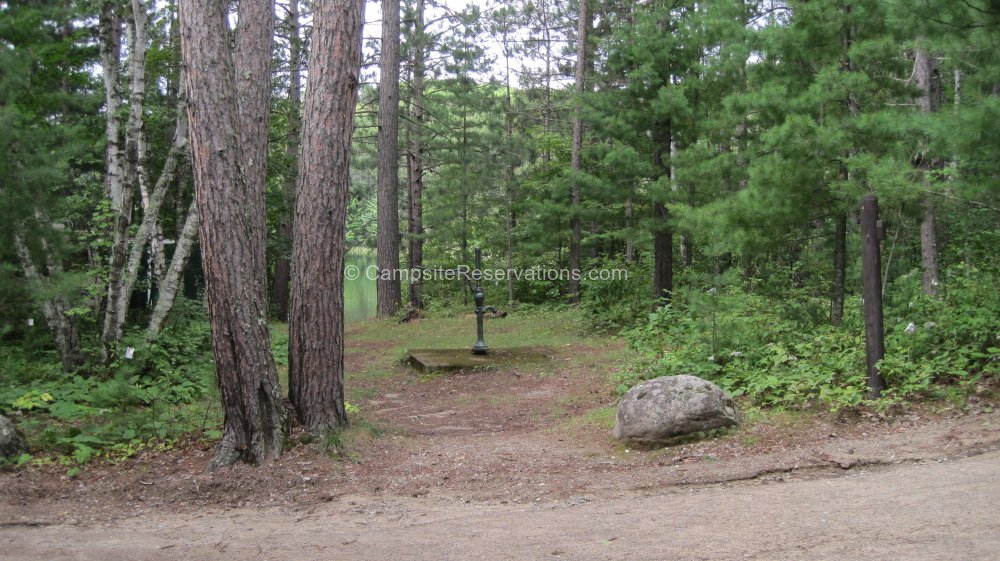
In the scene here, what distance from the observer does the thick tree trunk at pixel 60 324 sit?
8.30m

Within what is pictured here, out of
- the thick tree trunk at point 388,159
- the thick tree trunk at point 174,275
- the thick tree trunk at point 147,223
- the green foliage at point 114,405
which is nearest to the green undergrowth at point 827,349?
the green foliage at point 114,405

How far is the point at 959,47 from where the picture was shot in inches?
234

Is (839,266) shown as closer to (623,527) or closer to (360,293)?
(623,527)

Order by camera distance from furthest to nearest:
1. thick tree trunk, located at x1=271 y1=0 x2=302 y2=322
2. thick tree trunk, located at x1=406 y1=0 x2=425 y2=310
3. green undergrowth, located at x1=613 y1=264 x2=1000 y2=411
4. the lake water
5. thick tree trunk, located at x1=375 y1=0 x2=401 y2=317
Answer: the lake water < thick tree trunk, located at x1=406 y1=0 x2=425 y2=310 < thick tree trunk, located at x1=375 y1=0 x2=401 y2=317 < thick tree trunk, located at x1=271 y1=0 x2=302 y2=322 < green undergrowth, located at x1=613 y1=264 x2=1000 y2=411

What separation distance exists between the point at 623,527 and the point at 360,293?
129 ft

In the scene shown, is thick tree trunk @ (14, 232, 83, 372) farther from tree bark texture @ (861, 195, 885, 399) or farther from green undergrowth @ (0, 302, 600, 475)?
tree bark texture @ (861, 195, 885, 399)

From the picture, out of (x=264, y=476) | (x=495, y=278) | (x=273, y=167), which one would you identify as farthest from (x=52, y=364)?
(x=495, y=278)

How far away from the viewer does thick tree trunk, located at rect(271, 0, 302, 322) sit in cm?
1611

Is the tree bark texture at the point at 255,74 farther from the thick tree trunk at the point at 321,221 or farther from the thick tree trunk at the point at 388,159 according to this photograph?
the thick tree trunk at the point at 388,159

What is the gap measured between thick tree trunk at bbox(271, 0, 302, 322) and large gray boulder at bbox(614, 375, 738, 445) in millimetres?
10074

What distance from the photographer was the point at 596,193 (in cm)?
1505

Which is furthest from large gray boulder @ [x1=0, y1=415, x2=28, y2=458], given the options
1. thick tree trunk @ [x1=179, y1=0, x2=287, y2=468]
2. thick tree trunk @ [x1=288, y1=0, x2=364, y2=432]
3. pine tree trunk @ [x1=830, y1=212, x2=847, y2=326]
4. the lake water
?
the lake water

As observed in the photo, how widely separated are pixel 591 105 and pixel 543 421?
8211 mm

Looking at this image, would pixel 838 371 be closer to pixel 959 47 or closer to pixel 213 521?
pixel 959 47
